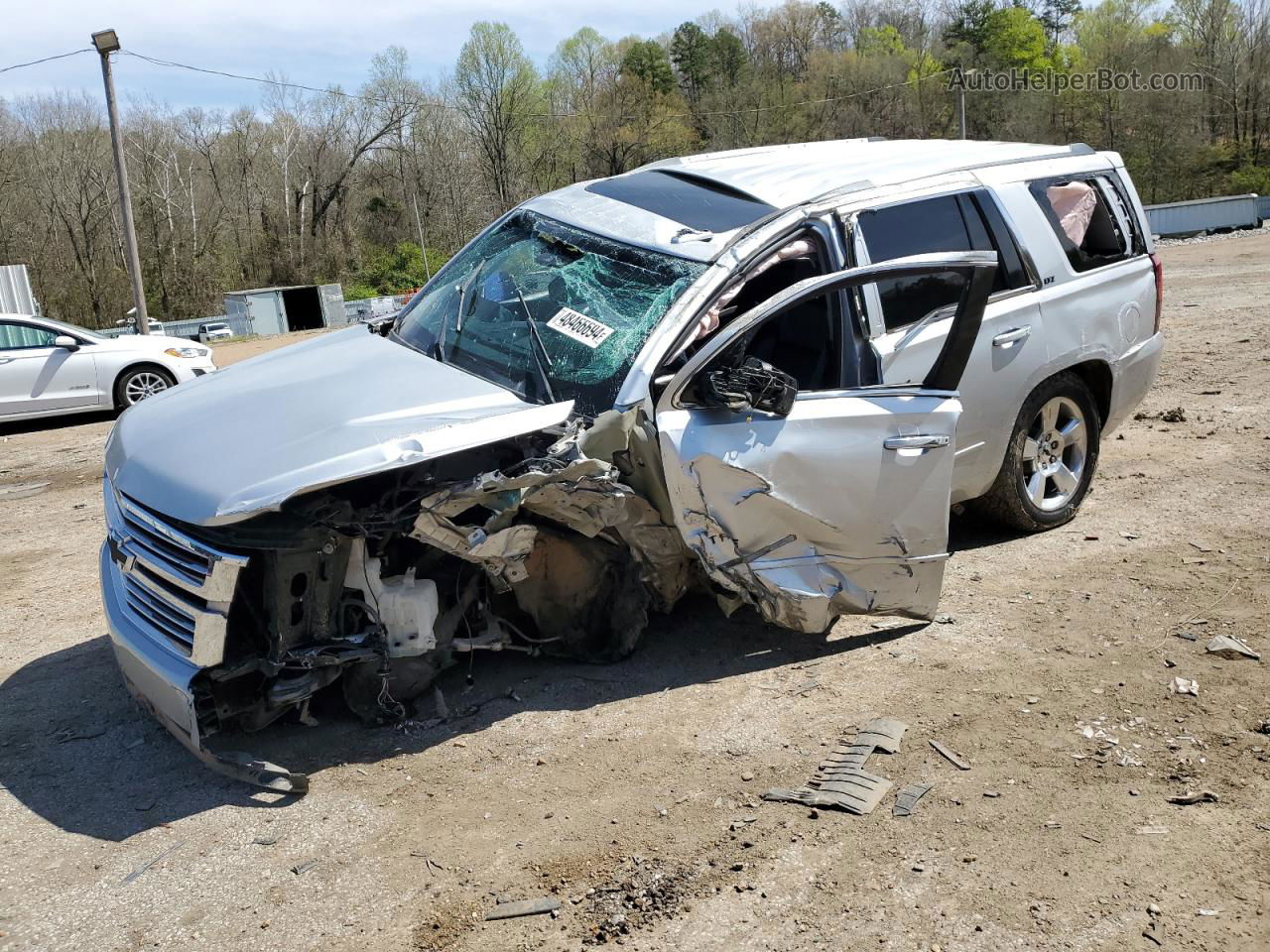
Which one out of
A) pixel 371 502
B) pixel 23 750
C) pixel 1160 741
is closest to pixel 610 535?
pixel 371 502

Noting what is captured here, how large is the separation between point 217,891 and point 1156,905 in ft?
8.94

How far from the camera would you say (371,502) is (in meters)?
3.88

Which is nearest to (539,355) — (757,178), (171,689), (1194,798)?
(757,178)

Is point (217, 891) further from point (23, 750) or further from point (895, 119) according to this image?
point (895, 119)

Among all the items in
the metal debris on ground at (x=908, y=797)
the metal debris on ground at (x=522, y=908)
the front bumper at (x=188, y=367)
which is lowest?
the metal debris on ground at (x=908, y=797)

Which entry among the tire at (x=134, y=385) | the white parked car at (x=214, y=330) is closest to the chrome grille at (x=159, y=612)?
the tire at (x=134, y=385)

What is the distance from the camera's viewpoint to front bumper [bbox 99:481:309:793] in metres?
3.65

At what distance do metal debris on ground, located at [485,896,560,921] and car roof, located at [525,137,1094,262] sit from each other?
2.64 metres

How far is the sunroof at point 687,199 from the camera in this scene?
4828 mm

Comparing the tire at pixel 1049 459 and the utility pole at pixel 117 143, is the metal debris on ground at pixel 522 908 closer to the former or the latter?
the tire at pixel 1049 459

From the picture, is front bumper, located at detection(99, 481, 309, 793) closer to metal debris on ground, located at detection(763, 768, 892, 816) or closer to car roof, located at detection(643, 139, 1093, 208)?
metal debris on ground, located at detection(763, 768, 892, 816)

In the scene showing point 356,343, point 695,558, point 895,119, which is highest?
point 895,119

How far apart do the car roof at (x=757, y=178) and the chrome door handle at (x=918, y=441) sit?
1091 millimetres

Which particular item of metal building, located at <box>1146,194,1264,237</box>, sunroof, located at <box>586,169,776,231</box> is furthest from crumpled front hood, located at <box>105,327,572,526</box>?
metal building, located at <box>1146,194,1264,237</box>
